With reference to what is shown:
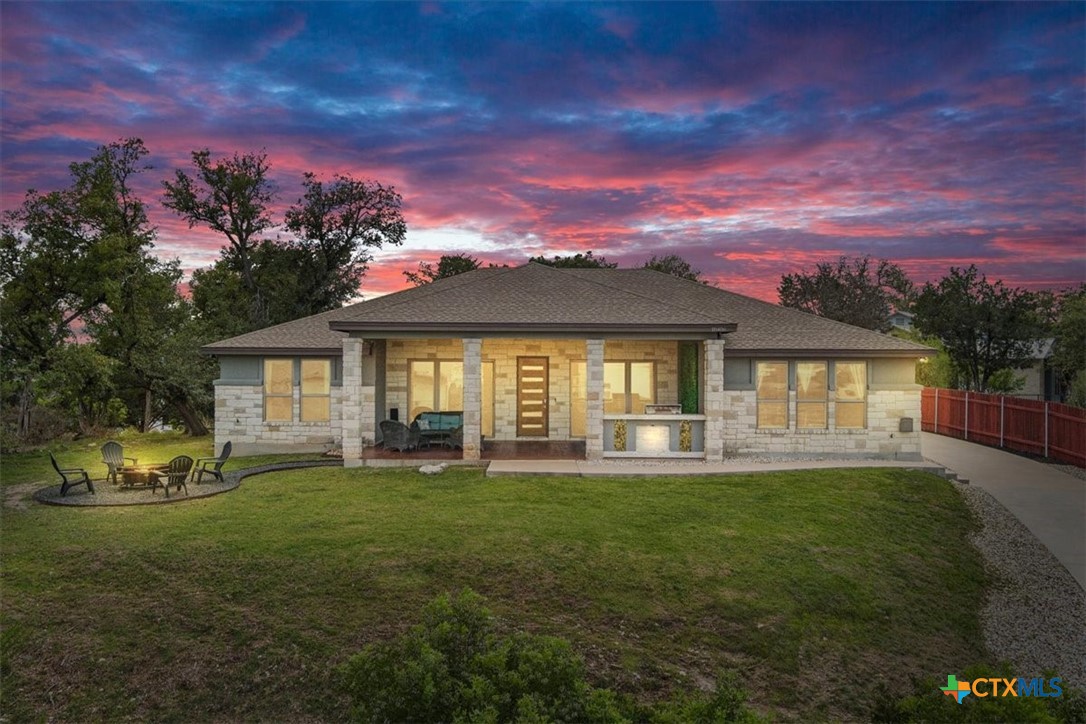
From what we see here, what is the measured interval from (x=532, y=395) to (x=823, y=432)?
8261 millimetres

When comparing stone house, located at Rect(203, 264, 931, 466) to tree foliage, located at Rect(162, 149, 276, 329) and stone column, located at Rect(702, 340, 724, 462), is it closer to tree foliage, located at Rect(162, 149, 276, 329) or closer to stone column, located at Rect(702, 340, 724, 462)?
stone column, located at Rect(702, 340, 724, 462)

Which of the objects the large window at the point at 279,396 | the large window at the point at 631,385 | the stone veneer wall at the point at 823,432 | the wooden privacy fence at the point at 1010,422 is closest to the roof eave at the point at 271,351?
the large window at the point at 279,396

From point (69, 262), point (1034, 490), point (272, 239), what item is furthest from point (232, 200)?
point (1034, 490)

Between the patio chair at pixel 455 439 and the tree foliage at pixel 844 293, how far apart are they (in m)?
29.1

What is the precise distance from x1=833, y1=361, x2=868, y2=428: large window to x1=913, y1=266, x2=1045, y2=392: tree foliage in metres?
17.3

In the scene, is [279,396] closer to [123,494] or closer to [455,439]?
[455,439]

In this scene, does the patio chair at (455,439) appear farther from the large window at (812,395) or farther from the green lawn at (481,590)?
the large window at (812,395)

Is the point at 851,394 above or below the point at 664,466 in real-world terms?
above

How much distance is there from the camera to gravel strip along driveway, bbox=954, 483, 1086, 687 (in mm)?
8094

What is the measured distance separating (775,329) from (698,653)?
516 inches

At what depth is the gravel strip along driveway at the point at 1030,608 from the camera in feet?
26.6

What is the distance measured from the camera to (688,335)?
16625 millimetres

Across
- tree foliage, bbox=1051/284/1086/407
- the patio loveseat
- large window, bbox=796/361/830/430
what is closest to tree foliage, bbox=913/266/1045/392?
tree foliage, bbox=1051/284/1086/407

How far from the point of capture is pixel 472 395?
1669 cm
